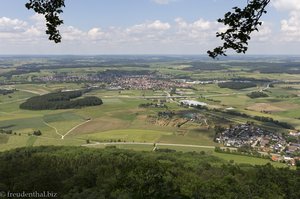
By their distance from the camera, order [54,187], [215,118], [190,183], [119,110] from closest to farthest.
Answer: [54,187], [190,183], [215,118], [119,110]

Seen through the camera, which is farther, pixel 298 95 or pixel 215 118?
pixel 298 95

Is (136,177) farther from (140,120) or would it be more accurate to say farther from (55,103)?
(55,103)

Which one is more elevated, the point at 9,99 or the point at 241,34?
the point at 241,34

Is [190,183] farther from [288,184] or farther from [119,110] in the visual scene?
[119,110]

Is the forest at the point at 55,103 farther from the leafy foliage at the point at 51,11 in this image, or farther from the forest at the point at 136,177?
the leafy foliage at the point at 51,11

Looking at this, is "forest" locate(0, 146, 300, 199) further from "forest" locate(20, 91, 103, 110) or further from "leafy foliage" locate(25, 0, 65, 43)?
"forest" locate(20, 91, 103, 110)

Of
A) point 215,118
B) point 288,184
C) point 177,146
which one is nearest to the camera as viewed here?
point 288,184

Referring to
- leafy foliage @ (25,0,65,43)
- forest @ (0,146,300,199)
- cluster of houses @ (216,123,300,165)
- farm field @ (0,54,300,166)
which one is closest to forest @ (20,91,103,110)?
farm field @ (0,54,300,166)

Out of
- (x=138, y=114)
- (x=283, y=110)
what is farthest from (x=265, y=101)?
(x=138, y=114)
